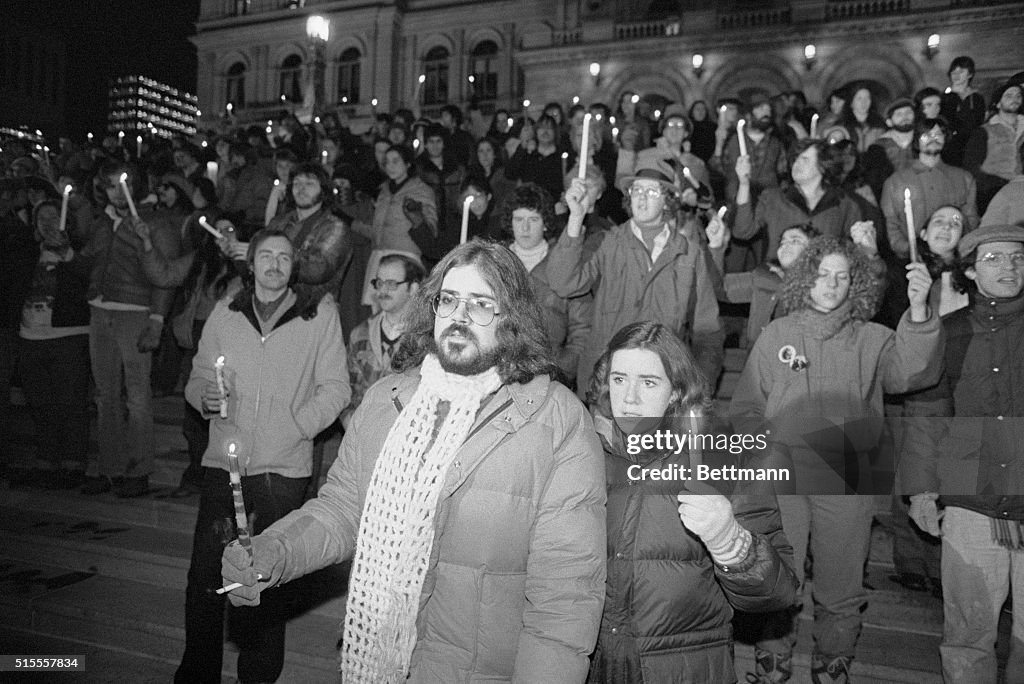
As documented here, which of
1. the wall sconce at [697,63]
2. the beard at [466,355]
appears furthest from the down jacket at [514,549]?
the wall sconce at [697,63]

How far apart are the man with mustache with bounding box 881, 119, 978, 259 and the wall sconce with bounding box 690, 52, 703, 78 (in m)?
22.4

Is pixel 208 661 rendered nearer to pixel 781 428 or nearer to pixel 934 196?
pixel 781 428

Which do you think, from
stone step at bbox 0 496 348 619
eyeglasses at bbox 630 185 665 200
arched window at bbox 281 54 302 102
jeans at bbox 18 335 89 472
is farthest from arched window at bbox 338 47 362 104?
eyeglasses at bbox 630 185 665 200

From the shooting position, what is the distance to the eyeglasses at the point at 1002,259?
10.4 ft

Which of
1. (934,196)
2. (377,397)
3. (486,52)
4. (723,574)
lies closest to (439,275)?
(377,397)

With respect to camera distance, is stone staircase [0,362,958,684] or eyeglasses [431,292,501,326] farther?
stone staircase [0,362,958,684]

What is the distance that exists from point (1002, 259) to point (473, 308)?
98.5 inches

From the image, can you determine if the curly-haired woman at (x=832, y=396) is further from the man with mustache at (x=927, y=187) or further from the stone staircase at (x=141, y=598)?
the man with mustache at (x=927, y=187)

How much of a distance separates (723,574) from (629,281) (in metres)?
2.16

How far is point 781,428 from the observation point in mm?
3285

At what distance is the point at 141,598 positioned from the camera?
185 inches

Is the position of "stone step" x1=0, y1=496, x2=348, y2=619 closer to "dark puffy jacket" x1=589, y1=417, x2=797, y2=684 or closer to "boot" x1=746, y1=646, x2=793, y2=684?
"boot" x1=746, y1=646, x2=793, y2=684

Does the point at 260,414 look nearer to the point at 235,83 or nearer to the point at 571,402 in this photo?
the point at 571,402

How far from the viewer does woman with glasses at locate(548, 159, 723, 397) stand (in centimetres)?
391
